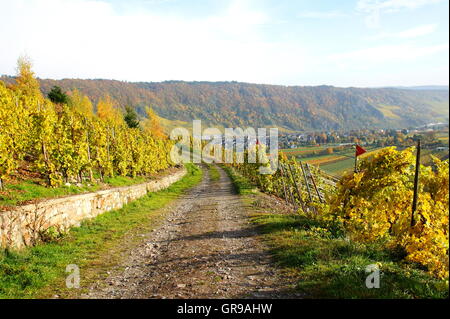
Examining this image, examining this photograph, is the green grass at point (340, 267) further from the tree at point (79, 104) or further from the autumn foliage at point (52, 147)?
the tree at point (79, 104)

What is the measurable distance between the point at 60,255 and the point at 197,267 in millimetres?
5127

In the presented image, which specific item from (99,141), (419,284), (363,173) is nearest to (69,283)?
(419,284)

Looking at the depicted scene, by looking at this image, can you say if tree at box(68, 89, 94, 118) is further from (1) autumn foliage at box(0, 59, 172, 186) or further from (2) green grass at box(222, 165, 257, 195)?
(1) autumn foliage at box(0, 59, 172, 186)

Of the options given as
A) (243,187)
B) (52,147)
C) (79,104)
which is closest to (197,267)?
(52,147)

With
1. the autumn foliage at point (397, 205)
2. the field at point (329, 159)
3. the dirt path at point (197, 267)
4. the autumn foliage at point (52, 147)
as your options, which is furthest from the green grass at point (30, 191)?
the field at point (329, 159)

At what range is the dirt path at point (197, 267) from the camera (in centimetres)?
717

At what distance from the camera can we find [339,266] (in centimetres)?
780

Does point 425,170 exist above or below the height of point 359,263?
above

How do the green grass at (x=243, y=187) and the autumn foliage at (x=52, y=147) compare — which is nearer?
the autumn foliage at (x=52, y=147)

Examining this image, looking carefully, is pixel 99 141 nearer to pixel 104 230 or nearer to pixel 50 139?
pixel 50 139

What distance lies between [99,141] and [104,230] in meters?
9.75

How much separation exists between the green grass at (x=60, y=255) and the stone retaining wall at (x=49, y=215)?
0.40 metres

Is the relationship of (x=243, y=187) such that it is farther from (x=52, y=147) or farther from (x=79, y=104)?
(x=79, y=104)

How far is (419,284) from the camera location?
651 centimetres
